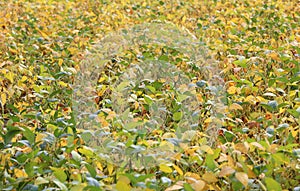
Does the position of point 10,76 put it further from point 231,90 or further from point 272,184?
point 272,184

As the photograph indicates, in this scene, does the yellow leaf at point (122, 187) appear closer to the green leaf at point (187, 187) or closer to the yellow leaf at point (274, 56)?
the green leaf at point (187, 187)

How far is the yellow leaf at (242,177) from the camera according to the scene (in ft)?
6.70

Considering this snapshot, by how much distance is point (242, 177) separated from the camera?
2059 millimetres

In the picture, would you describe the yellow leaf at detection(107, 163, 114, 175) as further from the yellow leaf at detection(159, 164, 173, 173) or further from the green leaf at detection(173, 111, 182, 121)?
the green leaf at detection(173, 111, 182, 121)

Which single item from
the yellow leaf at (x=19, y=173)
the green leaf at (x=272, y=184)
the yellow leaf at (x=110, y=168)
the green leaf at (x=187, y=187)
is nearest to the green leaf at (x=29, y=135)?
the yellow leaf at (x=19, y=173)

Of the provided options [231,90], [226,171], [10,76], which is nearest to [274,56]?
[231,90]

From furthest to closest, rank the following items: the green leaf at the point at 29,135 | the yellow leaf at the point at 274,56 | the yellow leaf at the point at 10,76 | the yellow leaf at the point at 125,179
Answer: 1. the yellow leaf at the point at 274,56
2. the yellow leaf at the point at 10,76
3. the green leaf at the point at 29,135
4. the yellow leaf at the point at 125,179

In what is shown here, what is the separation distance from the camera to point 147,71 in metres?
3.80

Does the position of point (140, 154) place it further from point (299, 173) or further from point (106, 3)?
point (106, 3)

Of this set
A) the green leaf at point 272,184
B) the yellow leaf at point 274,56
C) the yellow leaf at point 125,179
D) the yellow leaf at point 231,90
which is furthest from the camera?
the yellow leaf at point 274,56

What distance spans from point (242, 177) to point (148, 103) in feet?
3.79

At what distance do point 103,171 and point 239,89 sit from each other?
117 cm

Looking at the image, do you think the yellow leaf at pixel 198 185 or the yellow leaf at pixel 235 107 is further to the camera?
the yellow leaf at pixel 235 107

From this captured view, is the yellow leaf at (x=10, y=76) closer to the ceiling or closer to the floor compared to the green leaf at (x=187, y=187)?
closer to the ceiling
